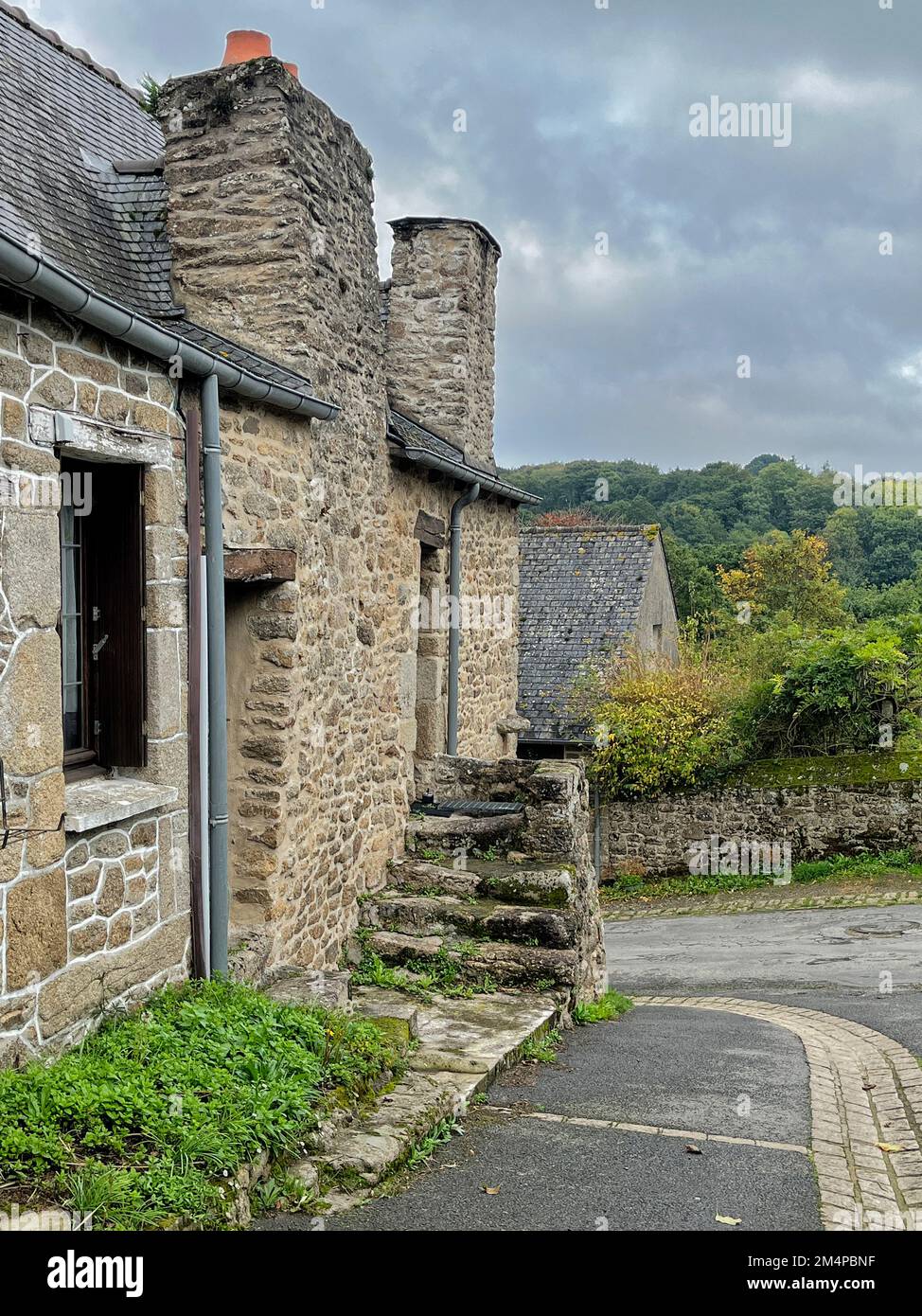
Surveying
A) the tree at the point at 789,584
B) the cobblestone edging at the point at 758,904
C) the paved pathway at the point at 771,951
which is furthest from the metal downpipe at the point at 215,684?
the tree at the point at 789,584

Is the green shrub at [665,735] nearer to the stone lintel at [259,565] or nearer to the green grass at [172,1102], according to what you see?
the stone lintel at [259,565]

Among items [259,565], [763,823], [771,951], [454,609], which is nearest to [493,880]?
[454,609]

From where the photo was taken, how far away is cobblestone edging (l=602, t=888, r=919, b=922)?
1596 centimetres

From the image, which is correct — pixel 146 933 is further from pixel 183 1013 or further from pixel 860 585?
pixel 860 585

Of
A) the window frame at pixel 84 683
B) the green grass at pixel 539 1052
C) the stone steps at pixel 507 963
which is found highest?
the window frame at pixel 84 683

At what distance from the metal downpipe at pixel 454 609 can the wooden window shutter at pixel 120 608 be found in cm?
561

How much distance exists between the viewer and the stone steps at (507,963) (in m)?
8.13

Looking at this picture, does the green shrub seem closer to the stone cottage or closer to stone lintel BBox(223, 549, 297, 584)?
the stone cottage

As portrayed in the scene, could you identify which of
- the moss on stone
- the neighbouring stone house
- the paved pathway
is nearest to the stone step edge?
the paved pathway

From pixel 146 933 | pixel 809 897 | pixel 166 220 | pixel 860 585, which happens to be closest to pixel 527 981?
pixel 146 933

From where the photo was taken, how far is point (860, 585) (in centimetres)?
4988

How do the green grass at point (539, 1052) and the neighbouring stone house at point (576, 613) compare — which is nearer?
the green grass at point (539, 1052)

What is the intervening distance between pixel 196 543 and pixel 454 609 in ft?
17.9

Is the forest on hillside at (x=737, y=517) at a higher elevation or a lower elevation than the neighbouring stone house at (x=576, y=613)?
higher
